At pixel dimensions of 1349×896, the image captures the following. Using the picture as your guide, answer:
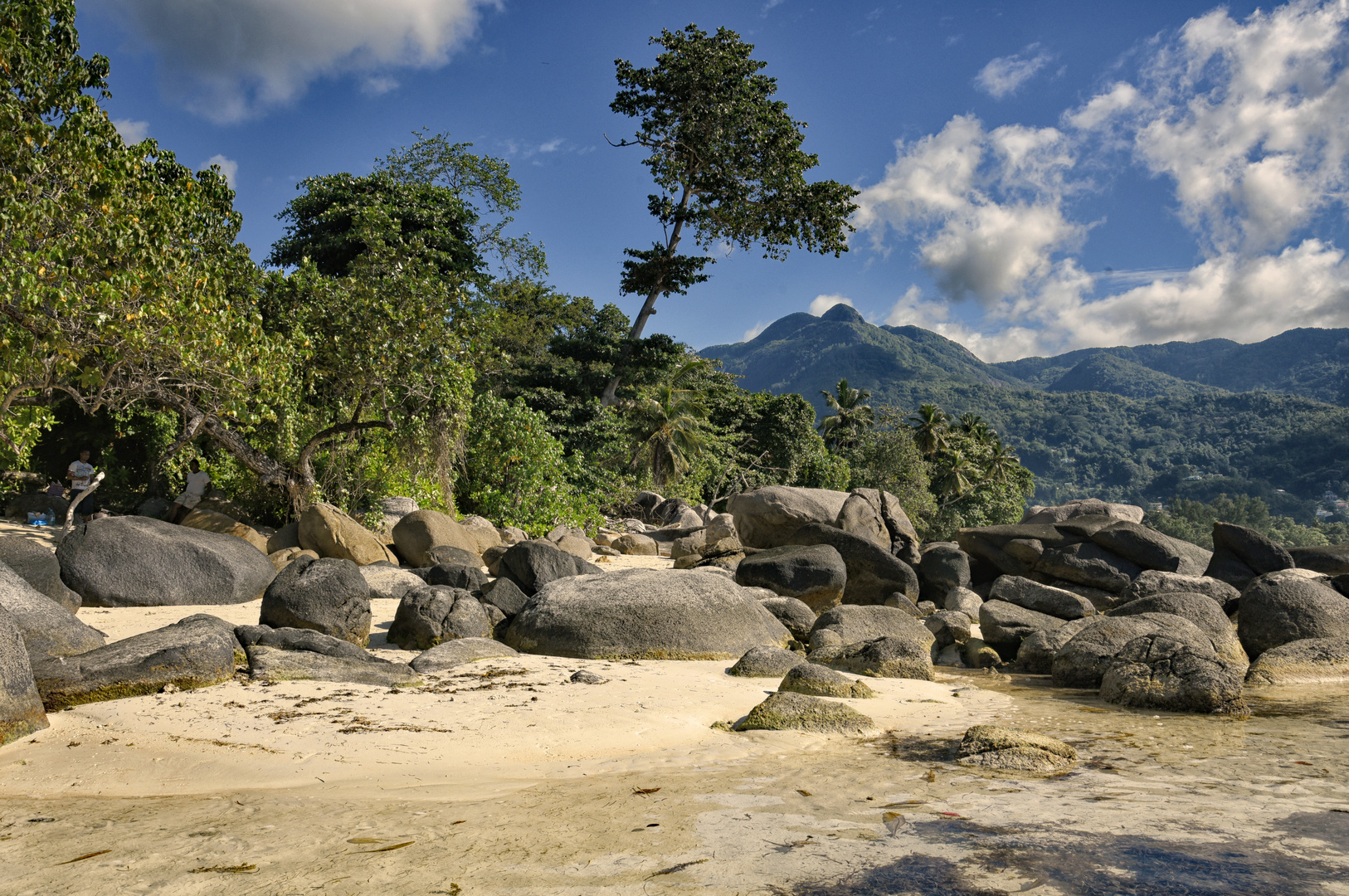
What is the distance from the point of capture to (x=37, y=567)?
7.91 meters

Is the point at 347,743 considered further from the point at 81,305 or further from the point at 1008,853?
the point at 81,305

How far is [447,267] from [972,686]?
62.6 feet

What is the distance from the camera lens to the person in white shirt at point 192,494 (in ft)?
48.7

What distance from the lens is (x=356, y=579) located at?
7844 mm

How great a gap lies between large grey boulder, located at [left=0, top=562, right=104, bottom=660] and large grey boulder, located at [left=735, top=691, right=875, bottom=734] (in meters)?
4.84

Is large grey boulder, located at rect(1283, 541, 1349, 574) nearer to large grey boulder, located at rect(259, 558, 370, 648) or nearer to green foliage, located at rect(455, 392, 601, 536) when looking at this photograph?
green foliage, located at rect(455, 392, 601, 536)

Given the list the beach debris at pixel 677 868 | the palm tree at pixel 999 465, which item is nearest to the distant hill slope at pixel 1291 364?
the palm tree at pixel 999 465

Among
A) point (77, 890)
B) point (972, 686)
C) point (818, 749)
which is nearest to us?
point (77, 890)

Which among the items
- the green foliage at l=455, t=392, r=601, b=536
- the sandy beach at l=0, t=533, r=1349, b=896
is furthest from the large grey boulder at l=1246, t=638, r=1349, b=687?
the green foliage at l=455, t=392, r=601, b=536

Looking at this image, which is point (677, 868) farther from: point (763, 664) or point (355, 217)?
point (355, 217)

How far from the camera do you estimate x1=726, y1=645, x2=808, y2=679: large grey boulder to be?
23.1 feet

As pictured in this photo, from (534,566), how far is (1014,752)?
6396 mm

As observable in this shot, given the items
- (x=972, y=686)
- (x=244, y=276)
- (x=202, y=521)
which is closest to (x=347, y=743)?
(x=972, y=686)

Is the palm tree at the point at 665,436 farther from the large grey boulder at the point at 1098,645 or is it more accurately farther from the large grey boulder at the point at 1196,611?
the large grey boulder at the point at 1098,645
